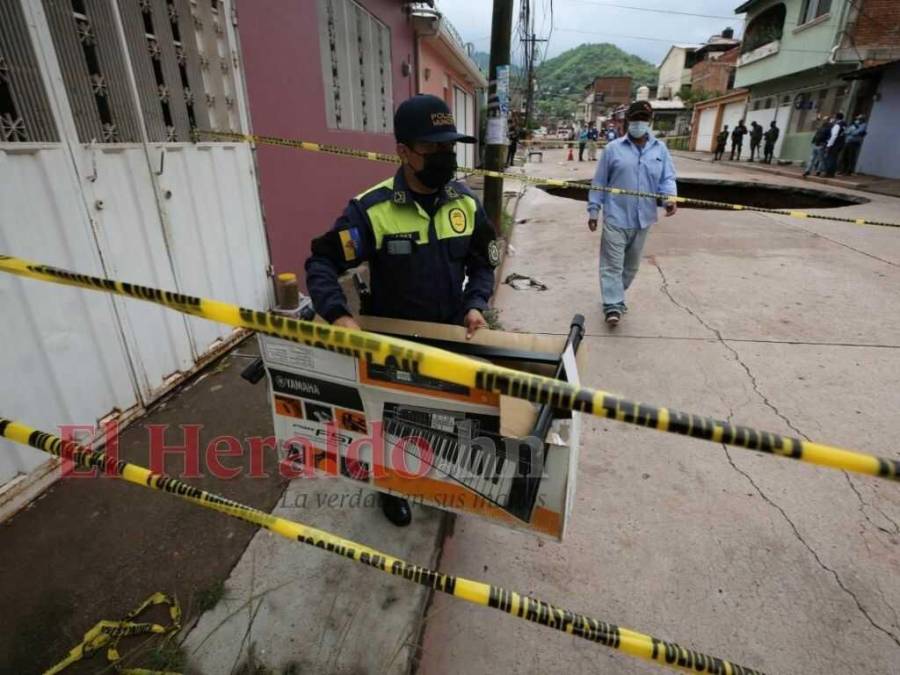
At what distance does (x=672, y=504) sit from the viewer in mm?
2371

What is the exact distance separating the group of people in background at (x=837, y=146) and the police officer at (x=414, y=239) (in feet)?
60.2

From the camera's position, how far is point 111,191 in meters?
2.64

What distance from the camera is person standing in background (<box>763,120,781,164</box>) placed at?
21172 mm

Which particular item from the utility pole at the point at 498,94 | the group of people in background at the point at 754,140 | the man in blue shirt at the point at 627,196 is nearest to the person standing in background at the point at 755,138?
the group of people in background at the point at 754,140

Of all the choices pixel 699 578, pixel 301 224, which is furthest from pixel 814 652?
pixel 301 224

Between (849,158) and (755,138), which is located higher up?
(755,138)

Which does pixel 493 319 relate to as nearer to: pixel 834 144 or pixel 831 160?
pixel 834 144

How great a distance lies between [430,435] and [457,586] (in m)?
0.39

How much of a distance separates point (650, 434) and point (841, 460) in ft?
7.12

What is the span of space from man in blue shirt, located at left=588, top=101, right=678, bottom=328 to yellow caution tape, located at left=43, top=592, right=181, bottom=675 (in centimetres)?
383

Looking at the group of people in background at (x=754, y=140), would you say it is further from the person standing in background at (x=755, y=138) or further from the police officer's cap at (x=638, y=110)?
the police officer's cap at (x=638, y=110)

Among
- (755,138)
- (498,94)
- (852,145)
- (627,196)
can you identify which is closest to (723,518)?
(627,196)

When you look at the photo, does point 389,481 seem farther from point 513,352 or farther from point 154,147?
point 154,147

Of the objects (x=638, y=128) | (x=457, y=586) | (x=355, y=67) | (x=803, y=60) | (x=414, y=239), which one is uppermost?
(x=803, y=60)
